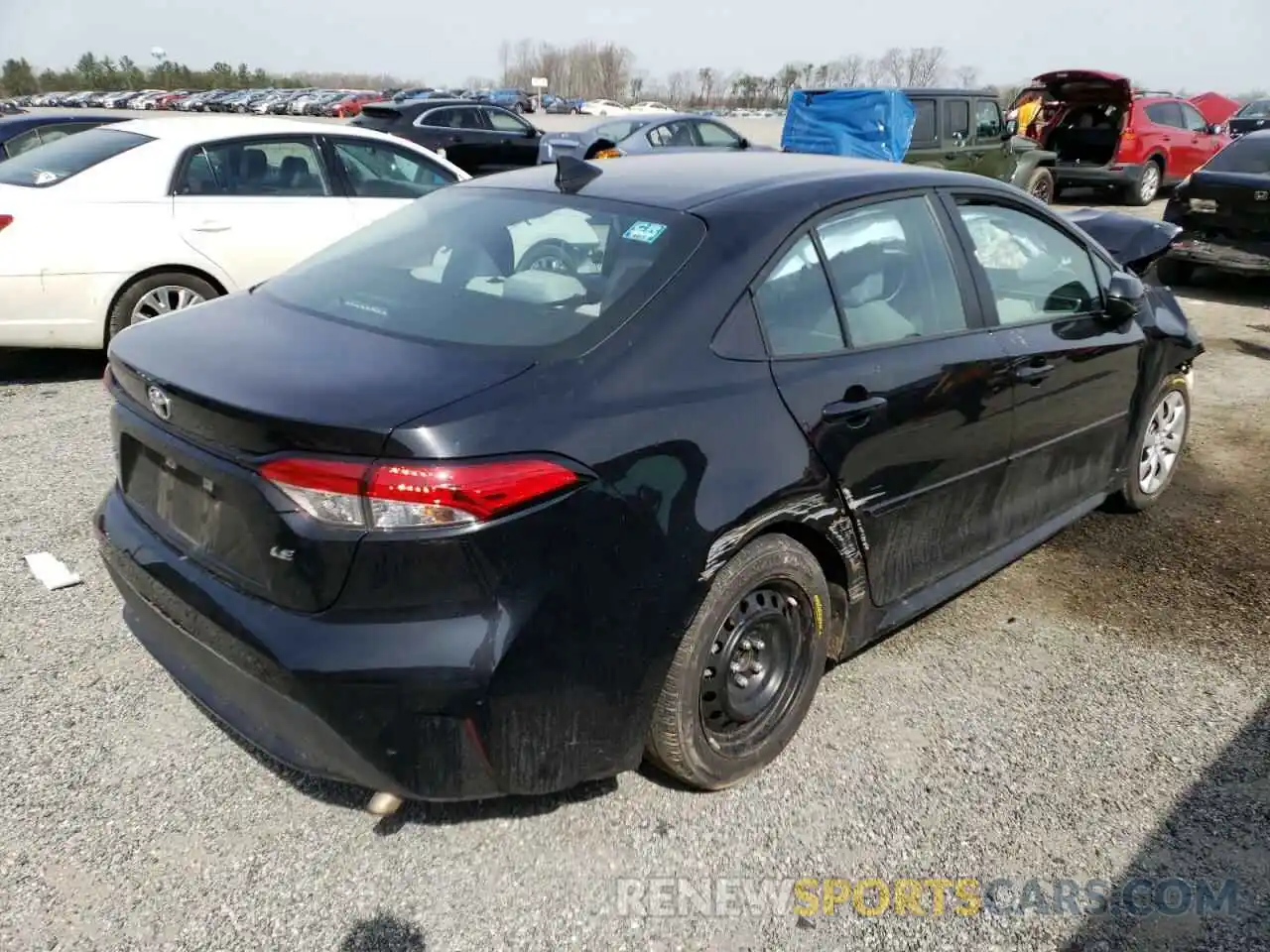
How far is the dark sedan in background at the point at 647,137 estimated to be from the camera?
1516 centimetres

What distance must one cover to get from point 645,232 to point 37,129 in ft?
Result: 29.1

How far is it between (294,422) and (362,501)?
0.23 meters

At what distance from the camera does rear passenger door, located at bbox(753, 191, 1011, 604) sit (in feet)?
8.66

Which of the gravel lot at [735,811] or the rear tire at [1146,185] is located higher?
the gravel lot at [735,811]

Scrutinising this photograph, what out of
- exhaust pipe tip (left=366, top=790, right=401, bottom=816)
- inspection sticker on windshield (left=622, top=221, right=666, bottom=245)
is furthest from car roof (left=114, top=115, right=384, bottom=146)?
exhaust pipe tip (left=366, top=790, right=401, bottom=816)

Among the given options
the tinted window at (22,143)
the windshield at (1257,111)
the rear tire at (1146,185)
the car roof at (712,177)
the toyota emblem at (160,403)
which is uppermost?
the car roof at (712,177)

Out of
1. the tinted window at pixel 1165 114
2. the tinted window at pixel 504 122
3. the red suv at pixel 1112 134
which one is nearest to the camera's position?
the red suv at pixel 1112 134

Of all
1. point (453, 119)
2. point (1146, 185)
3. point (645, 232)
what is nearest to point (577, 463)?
point (645, 232)

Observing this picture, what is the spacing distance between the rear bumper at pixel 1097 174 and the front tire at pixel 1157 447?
12570mm

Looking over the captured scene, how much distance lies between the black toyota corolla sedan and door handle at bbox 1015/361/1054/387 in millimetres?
13

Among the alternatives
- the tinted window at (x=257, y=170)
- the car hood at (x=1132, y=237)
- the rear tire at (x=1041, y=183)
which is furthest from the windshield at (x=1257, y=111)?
the tinted window at (x=257, y=170)

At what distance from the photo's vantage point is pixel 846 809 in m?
2.63

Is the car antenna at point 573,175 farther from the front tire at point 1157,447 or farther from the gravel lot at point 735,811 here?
the front tire at point 1157,447

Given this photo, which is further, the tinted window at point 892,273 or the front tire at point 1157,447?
the front tire at point 1157,447
